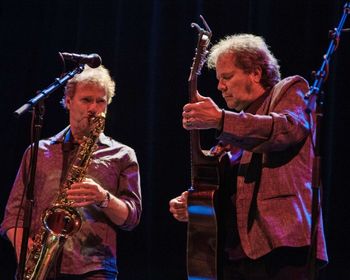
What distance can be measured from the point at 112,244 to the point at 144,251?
1.26 meters

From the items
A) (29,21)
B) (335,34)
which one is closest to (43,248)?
(335,34)

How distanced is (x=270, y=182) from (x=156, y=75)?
2223mm

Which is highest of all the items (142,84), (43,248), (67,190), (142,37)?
(142,37)

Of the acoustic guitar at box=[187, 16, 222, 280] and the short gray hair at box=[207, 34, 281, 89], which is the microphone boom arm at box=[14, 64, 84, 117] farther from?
the short gray hair at box=[207, 34, 281, 89]

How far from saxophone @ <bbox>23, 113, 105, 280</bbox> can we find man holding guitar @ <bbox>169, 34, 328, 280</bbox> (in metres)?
0.83

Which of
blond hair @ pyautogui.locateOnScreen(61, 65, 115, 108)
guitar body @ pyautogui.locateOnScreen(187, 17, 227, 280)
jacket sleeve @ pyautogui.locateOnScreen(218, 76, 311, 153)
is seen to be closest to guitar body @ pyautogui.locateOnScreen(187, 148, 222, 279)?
guitar body @ pyautogui.locateOnScreen(187, 17, 227, 280)

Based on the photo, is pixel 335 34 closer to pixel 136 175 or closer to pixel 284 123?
pixel 284 123

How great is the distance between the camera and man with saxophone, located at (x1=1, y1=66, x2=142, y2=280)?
280cm

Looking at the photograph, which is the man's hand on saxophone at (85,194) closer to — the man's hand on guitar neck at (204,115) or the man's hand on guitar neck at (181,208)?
the man's hand on guitar neck at (181,208)

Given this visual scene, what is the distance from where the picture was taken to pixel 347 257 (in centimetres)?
383

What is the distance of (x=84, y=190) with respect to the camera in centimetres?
279

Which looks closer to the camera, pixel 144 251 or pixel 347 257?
pixel 347 257

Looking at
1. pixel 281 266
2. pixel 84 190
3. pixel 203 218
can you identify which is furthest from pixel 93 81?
pixel 281 266

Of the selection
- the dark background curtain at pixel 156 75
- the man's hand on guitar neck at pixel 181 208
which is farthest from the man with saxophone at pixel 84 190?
the dark background curtain at pixel 156 75
